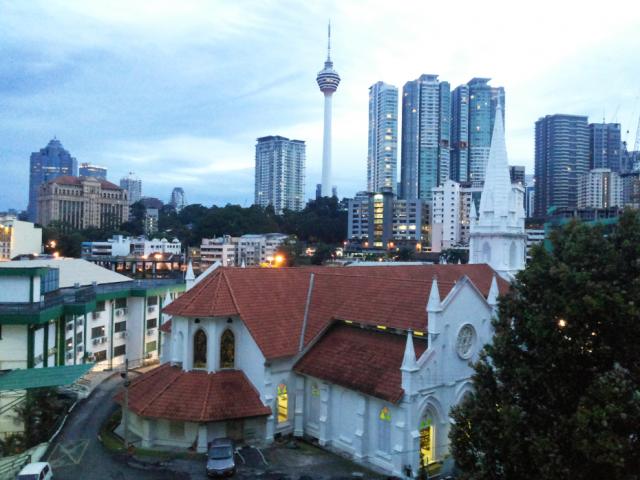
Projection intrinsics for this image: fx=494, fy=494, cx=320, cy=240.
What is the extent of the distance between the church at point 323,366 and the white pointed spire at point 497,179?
18748 mm

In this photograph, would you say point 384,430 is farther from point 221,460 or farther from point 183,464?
point 183,464

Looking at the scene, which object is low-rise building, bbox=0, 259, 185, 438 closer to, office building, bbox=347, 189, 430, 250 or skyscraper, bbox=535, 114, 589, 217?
office building, bbox=347, 189, 430, 250

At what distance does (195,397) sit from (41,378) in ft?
24.1

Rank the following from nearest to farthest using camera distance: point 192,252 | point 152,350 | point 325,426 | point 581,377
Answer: point 581,377
point 325,426
point 152,350
point 192,252

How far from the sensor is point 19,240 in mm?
95938

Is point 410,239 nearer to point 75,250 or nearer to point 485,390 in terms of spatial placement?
point 75,250

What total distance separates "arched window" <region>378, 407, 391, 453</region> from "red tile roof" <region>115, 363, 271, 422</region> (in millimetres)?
6097

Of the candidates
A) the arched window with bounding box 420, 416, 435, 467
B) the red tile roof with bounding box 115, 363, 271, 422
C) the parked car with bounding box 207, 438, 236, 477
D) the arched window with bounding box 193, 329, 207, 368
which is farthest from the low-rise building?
the arched window with bounding box 420, 416, 435, 467

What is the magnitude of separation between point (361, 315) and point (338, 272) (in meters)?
6.05

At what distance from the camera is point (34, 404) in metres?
24.8

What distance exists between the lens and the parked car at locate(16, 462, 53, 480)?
770 inches

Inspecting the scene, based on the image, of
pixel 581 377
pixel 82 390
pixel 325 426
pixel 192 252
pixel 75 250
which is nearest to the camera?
pixel 581 377

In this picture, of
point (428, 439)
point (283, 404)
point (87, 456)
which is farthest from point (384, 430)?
point (87, 456)

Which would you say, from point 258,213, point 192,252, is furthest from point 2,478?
point 258,213
